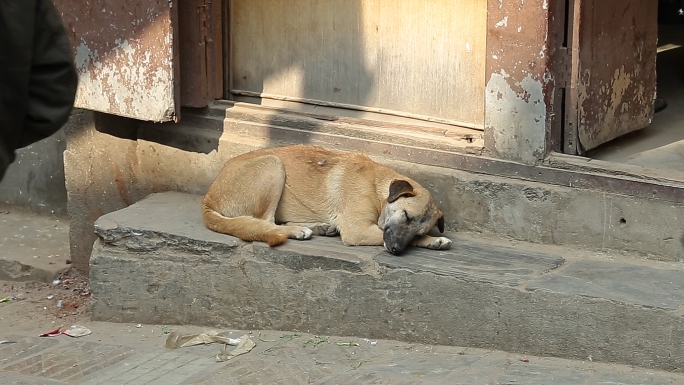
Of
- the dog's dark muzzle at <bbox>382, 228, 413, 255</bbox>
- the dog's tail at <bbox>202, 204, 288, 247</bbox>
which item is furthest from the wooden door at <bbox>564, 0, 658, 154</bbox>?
the dog's tail at <bbox>202, 204, 288, 247</bbox>

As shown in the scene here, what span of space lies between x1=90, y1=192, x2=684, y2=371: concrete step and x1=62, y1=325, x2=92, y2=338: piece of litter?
0.21 m

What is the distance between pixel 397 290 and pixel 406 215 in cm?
49

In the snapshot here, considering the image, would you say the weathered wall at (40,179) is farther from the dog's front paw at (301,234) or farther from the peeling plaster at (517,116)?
the peeling plaster at (517,116)

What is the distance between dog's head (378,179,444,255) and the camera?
5.98 meters

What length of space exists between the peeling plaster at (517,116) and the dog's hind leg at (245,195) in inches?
55.0

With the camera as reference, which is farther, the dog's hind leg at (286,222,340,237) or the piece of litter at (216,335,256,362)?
the dog's hind leg at (286,222,340,237)

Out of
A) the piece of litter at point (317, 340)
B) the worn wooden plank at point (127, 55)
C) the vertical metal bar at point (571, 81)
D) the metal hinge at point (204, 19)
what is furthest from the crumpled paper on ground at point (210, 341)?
the vertical metal bar at point (571, 81)

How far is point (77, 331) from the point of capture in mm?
6746

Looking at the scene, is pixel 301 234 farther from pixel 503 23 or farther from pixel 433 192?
pixel 503 23

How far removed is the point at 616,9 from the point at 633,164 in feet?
3.27

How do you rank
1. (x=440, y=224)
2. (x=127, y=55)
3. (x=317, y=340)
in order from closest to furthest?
(x=317, y=340), (x=440, y=224), (x=127, y=55)

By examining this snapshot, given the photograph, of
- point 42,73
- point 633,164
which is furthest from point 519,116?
point 42,73

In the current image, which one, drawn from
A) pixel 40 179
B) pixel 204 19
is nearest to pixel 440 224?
pixel 204 19

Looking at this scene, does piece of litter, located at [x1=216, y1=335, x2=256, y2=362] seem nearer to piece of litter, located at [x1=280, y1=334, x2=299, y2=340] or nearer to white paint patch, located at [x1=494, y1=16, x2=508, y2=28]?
piece of litter, located at [x1=280, y1=334, x2=299, y2=340]
